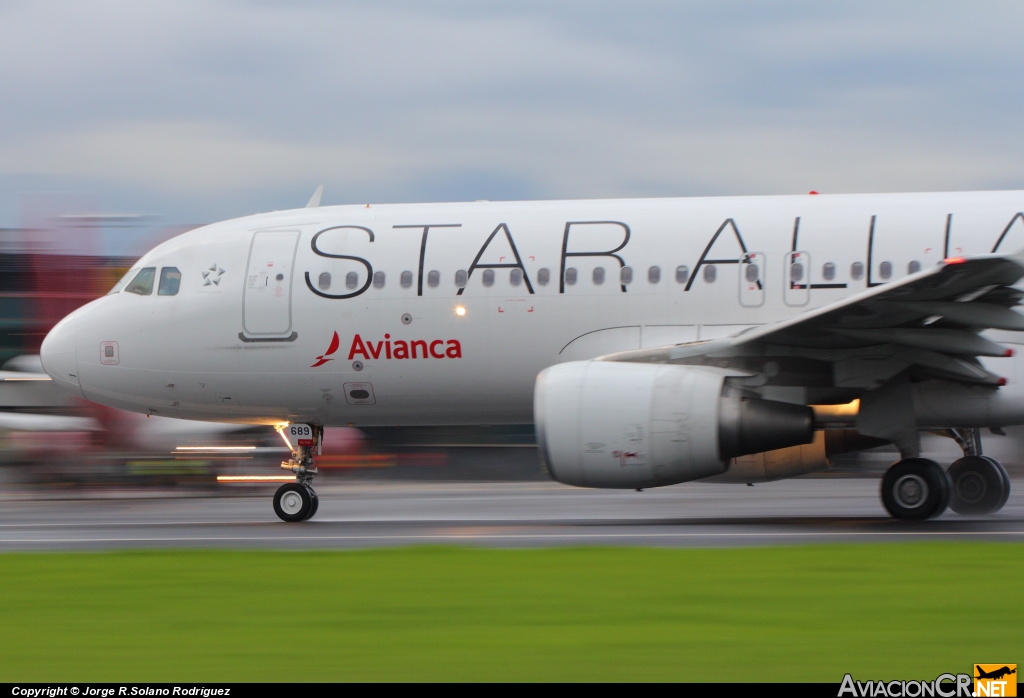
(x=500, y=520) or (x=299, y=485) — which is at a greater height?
(x=299, y=485)

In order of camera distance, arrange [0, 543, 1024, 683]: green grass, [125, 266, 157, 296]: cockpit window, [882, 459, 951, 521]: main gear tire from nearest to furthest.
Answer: [0, 543, 1024, 683]: green grass, [882, 459, 951, 521]: main gear tire, [125, 266, 157, 296]: cockpit window

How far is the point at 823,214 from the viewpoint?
42.1 feet

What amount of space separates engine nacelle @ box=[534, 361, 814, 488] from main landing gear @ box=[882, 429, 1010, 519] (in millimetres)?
1193

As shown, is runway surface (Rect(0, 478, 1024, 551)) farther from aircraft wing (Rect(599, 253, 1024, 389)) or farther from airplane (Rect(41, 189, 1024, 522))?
aircraft wing (Rect(599, 253, 1024, 389))

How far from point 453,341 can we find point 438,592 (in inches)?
218

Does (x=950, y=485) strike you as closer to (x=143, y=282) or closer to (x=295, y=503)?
(x=295, y=503)

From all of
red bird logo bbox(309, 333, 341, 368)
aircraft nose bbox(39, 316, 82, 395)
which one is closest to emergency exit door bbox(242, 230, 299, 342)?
red bird logo bbox(309, 333, 341, 368)

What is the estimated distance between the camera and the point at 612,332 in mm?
12883

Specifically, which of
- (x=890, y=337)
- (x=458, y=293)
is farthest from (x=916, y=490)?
(x=458, y=293)

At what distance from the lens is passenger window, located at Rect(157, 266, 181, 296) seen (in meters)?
14.3

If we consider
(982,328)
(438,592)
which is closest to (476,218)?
(982,328)

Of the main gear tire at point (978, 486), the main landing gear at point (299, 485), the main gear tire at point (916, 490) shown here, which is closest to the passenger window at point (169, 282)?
the main landing gear at point (299, 485)

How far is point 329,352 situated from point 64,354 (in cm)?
313

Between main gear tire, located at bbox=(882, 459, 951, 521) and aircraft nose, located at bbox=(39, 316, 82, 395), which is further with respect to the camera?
aircraft nose, located at bbox=(39, 316, 82, 395)
